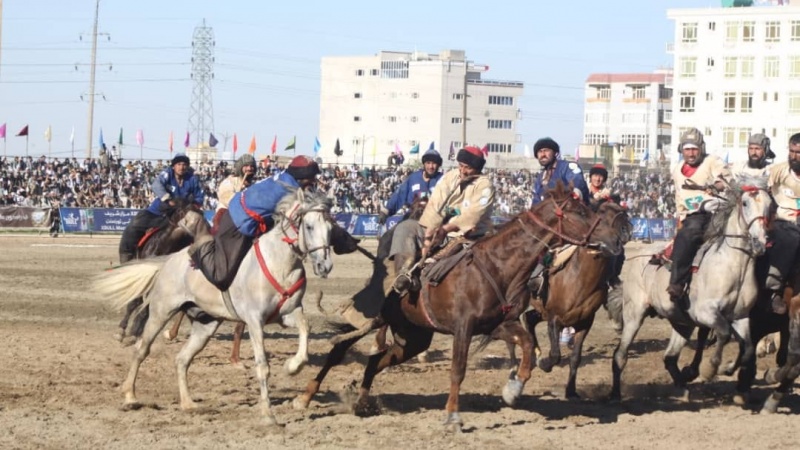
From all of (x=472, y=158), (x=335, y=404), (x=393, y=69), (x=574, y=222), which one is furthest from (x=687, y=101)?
(x=574, y=222)

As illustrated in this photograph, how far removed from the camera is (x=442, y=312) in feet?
35.9

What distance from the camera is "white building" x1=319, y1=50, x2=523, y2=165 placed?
127 meters

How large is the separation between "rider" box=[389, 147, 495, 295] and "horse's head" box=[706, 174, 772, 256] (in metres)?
2.26

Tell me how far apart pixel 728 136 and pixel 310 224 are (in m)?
78.5

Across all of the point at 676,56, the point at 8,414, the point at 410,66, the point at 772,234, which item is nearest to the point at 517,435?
the point at 772,234

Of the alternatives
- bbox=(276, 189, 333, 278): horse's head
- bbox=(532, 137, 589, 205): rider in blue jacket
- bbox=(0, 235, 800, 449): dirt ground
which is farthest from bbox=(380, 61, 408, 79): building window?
bbox=(276, 189, 333, 278): horse's head

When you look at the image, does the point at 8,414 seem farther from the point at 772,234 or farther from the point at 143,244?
the point at 772,234

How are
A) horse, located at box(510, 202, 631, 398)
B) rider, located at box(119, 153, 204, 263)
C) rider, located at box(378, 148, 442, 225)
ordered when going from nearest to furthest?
horse, located at box(510, 202, 631, 398), rider, located at box(378, 148, 442, 225), rider, located at box(119, 153, 204, 263)

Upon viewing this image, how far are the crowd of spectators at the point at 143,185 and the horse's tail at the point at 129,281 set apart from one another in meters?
27.6

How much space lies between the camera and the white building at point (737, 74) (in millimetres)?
82125

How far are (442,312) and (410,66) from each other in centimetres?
11874

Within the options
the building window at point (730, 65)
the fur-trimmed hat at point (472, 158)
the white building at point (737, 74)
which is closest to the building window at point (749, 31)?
the white building at point (737, 74)

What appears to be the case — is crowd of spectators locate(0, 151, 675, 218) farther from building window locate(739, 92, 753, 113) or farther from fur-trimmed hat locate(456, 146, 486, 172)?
fur-trimmed hat locate(456, 146, 486, 172)

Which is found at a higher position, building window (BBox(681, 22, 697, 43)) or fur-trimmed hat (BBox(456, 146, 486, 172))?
building window (BBox(681, 22, 697, 43))
